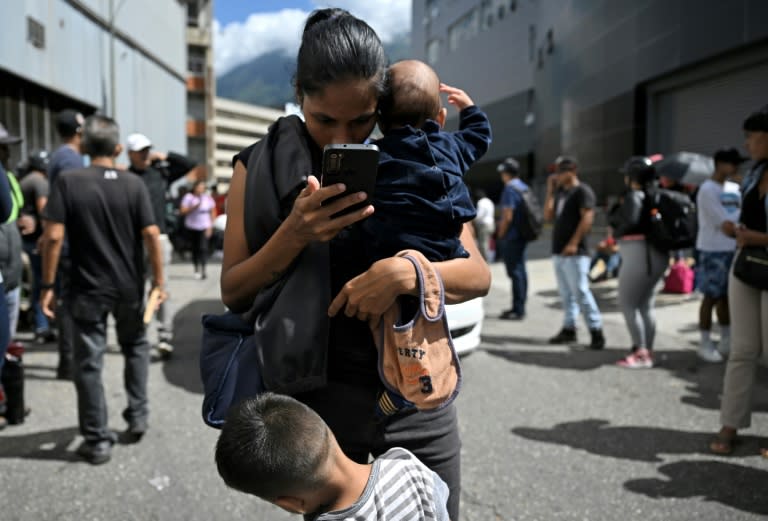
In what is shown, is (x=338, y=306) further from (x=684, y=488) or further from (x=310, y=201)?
(x=684, y=488)

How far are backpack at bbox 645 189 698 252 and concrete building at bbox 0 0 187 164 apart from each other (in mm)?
12149

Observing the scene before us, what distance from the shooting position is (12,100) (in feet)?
45.4

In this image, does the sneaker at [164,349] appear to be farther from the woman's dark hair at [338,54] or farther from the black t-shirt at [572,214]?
the woman's dark hair at [338,54]

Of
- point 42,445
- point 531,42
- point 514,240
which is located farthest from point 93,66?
point 531,42

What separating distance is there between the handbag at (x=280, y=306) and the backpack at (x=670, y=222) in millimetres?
5163

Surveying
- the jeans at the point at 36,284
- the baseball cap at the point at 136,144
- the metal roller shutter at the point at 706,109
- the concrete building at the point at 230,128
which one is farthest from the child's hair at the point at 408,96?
the concrete building at the point at 230,128

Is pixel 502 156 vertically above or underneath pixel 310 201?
above

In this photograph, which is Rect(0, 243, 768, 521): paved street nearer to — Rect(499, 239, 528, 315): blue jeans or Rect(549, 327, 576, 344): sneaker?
Rect(549, 327, 576, 344): sneaker

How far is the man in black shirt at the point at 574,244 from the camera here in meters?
7.09

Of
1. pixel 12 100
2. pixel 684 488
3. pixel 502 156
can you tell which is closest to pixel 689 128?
pixel 684 488

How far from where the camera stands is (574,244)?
7082 millimetres

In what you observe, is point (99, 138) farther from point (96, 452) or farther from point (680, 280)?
point (680, 280)

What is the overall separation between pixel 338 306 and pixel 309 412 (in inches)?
10.3

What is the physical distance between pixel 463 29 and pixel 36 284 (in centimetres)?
3934
